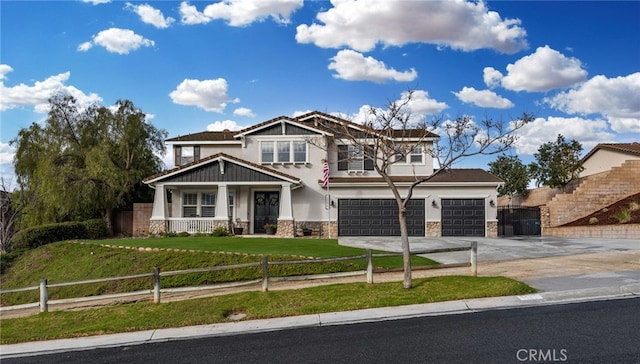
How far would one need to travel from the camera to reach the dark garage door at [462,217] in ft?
92.8

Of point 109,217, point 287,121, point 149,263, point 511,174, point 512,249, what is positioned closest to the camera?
point 149,263

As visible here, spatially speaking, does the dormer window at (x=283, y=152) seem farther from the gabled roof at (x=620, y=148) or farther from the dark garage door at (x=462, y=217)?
the gabled roof at (x=620, y=148)

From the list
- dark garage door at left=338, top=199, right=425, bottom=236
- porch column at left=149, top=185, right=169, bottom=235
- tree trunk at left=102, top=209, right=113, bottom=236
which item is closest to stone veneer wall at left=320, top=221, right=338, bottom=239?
dark garage door at left=338, top=199, right=425, bottom=236

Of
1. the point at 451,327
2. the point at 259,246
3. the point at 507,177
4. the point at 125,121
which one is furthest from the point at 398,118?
the point at 507,177

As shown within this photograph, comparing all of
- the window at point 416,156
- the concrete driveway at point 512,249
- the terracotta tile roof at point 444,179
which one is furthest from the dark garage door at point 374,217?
the concrete driveway at point 512,249

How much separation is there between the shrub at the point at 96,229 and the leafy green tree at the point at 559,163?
101 ft

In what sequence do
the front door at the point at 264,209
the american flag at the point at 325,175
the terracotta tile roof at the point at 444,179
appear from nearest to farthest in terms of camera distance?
the american flag at the point at 325,175 < the terracotta tile roof at the point at 444,179 < the front door at the point at 264,209

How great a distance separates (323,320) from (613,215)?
25.5m

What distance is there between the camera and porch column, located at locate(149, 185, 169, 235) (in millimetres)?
27312

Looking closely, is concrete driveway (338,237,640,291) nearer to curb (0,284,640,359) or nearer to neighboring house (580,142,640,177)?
curb (0,284,640,359)

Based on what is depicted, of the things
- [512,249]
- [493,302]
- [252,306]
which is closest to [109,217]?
[252,306]

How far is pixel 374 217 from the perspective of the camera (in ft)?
94.2

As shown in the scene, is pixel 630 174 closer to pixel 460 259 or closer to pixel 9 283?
pixel 460 259

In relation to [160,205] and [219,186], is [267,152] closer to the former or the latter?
[219,186]
